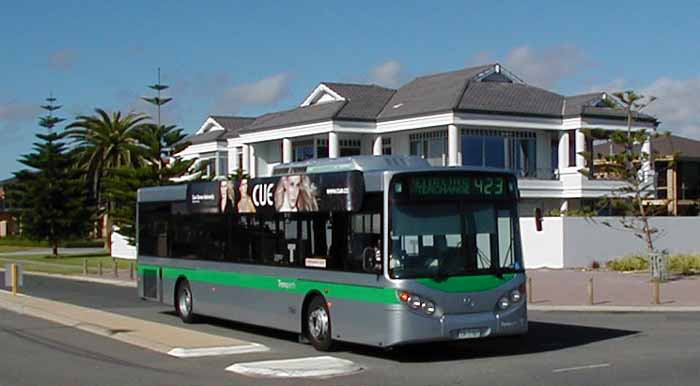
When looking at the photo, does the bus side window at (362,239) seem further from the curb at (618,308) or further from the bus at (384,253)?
the curb at (618,308)

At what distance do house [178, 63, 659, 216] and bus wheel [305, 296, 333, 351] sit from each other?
31.2m

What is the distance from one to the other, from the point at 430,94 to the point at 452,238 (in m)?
37.4

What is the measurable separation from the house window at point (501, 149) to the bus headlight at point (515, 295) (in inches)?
1295

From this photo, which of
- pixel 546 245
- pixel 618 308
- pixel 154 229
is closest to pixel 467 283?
pixel 154 229

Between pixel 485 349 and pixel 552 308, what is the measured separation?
9.89 metres

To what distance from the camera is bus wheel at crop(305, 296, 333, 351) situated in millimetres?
16331

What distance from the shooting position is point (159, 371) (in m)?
14.3

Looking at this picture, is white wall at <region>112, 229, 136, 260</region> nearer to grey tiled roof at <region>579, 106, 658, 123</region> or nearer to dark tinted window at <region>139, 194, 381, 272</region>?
grey tiled roof at <region>579, 106, 658, 123</region>

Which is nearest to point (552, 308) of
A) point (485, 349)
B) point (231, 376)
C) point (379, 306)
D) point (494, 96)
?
point (485, 349)

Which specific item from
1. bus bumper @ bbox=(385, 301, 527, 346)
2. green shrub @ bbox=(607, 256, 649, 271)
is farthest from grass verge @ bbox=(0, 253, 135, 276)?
bus bumper @ bbox=(385, 301, 527, 346)

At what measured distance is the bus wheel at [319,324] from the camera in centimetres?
1633

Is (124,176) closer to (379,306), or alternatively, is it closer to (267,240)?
(267,240)

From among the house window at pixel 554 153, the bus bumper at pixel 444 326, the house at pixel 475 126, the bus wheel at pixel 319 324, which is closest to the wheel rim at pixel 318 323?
the bus wheel at pixel 319 324

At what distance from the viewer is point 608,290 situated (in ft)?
102
